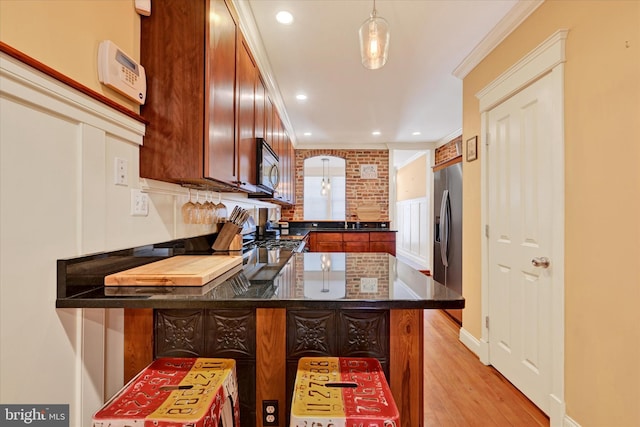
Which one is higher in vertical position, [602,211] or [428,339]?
[602,211]

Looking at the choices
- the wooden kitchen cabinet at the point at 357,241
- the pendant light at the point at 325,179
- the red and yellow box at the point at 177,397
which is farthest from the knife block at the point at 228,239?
the pendant light at the point at 325,179

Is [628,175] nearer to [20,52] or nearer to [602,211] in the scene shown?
[602,211]

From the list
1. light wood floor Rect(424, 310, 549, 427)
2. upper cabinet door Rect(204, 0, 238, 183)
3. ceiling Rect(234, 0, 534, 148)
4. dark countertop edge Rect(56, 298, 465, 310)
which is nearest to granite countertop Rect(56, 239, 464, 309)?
dark countertop edge Rect(56, 298, 465, 310)

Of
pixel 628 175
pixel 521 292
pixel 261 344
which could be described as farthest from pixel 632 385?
pixel 261 344

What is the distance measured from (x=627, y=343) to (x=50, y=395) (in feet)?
7.36

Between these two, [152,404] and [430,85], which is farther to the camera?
[430,85]

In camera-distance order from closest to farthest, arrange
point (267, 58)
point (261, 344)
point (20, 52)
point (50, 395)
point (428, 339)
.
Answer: point (20, 52) → point (50, 395) → point (261, 344) → point (267, 58) → point (428, 339)

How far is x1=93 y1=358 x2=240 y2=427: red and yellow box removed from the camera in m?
0.81

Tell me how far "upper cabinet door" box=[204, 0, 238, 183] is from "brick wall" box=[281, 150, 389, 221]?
152 inches

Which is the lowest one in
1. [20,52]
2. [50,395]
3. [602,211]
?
[50,395]

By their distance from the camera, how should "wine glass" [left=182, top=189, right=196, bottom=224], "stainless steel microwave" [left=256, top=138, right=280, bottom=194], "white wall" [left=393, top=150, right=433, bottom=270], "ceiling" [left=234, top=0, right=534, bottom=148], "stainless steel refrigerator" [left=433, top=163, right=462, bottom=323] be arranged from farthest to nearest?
"white wall" [left=393, top=150, right=433, bottom=270], "stainless steel refrigerator" [left=433, top=163, right=462, bottom=323], "stainless steel microwave" [left=256, top=138, right=280, bottom=194], "ceiling" [left=234, top=0, right=534, bottom=148], "wine glass" [left=182, top=189, right=196, bottom=224]

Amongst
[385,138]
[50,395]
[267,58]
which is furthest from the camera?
[385,138]

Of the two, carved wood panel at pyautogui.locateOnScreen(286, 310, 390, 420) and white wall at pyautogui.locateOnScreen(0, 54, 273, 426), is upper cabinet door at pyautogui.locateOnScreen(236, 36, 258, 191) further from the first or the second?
carved wood panel at pyautogui.locateOnScreen(286, 310, 390, 420)

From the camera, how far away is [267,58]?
8.79 feet
